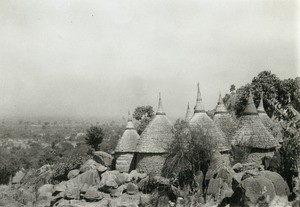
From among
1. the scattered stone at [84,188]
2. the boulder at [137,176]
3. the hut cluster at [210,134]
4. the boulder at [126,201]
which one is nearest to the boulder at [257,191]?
the hut cluster at [210,134]

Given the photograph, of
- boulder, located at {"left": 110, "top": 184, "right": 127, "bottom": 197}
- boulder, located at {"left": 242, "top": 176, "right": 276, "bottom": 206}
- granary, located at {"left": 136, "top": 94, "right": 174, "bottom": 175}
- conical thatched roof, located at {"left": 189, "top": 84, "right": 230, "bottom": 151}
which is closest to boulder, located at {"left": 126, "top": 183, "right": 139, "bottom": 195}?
boulder, located at {"left": 110, "top": 184, "right": 127, "bottom": 197}

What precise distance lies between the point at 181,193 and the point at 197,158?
74.9 inches

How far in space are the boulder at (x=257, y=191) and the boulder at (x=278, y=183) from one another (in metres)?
0.64

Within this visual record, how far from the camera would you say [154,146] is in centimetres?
1788

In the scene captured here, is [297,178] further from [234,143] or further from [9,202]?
[9,202]

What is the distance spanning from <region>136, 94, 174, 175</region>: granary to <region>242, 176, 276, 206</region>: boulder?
5.87 m

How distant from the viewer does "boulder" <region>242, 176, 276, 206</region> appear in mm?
11281

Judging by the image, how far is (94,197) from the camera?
1667cm

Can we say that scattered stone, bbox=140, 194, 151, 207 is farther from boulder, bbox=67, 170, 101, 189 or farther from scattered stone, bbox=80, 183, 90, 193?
boulder, bbox=67, 170, 101, 189

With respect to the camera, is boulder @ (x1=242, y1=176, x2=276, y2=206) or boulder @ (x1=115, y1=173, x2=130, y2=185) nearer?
boulder @ (x1=242, y1=176, x2=276, y2=206)

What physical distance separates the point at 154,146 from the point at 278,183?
7268 mm

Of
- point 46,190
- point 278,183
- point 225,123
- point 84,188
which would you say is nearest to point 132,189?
point 84,188

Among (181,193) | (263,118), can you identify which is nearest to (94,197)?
(181,193)

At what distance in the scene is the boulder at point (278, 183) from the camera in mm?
12211
